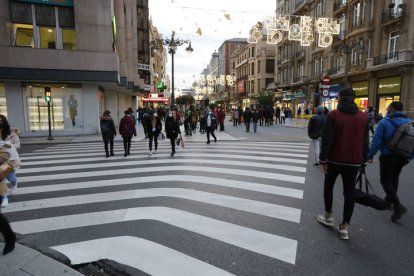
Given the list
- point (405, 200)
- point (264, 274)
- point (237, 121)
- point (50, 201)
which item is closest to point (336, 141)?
point (264, 274)

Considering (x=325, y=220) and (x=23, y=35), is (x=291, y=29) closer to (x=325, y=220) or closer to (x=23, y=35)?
(x=325, y=220)

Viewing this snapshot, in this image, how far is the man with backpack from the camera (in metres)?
4.42

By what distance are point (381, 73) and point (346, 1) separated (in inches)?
439

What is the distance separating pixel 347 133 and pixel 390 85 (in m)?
28.6

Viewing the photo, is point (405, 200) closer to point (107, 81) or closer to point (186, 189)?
point (186, 189)

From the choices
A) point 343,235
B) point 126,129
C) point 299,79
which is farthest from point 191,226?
point 299,79

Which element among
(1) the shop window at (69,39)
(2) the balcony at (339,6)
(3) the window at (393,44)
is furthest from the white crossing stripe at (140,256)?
(2) the balcony at (339,6)

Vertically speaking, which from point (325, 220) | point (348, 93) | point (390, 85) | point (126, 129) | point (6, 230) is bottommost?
point (325, 220)

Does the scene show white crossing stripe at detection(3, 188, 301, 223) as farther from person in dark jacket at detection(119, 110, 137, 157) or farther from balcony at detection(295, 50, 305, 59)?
balcony at detection(295, 50, 305, 59)

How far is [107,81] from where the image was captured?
715 inches

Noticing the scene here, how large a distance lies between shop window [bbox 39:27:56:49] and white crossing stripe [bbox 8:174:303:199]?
47.5 ft

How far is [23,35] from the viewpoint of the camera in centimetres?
1725

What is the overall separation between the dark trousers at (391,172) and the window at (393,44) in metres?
26.8

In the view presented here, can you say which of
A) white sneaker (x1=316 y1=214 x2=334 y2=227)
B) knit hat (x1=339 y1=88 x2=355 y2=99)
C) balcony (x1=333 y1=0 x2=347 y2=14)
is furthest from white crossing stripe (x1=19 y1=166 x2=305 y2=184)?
balcony (x1=333 y1=0 x2=347 y2=14)
